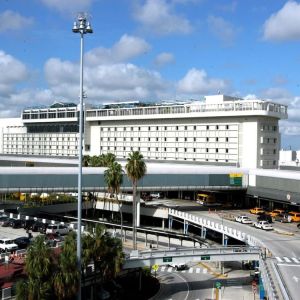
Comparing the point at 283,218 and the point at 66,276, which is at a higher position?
the point at 66,276

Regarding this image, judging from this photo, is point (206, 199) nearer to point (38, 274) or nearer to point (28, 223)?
point (28, 223)

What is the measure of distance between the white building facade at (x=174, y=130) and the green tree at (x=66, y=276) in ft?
246

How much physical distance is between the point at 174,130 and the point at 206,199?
96.3ft

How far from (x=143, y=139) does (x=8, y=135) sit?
68.3 metres

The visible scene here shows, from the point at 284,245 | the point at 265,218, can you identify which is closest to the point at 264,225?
the point at 265,218

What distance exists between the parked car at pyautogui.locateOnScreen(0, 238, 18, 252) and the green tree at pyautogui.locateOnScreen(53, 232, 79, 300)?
2279 centimetres

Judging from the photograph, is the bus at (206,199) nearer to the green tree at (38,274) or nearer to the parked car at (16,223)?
the parked car at (16,223)

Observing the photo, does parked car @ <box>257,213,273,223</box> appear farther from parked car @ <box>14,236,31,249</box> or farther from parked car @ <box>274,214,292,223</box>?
parked car @ <box>14,236,31,249</box>

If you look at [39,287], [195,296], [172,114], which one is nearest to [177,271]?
[195,296]

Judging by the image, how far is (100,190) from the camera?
82.9m

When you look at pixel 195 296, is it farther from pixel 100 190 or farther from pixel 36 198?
pixel 36 198

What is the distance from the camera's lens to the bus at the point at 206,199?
9819 centimetres

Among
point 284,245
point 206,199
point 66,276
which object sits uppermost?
point 66,276

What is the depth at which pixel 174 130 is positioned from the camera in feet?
407
